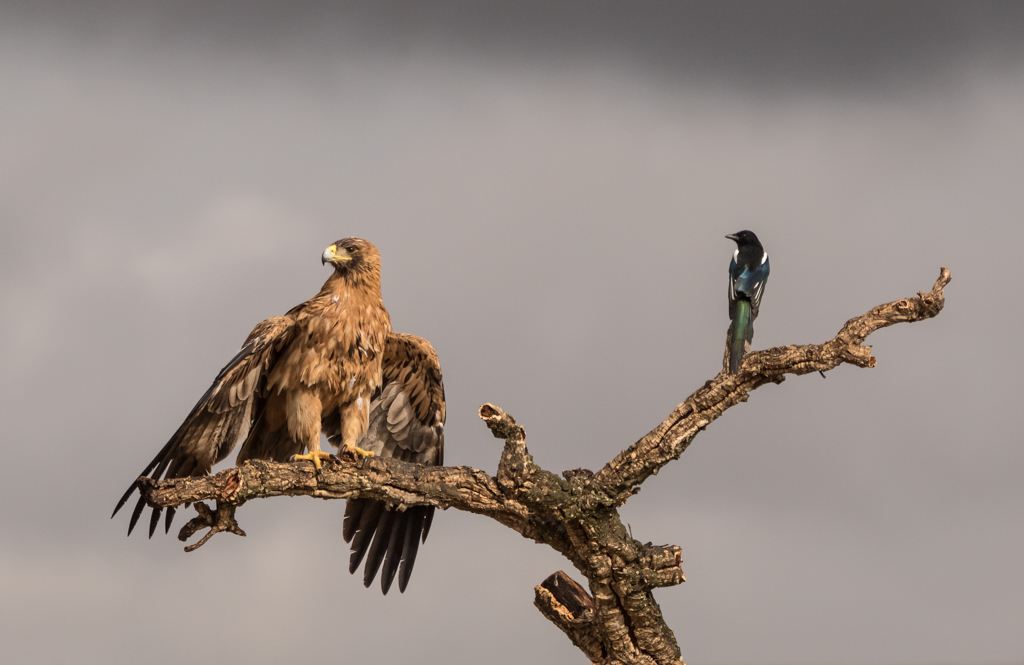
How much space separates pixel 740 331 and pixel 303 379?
2.06 m

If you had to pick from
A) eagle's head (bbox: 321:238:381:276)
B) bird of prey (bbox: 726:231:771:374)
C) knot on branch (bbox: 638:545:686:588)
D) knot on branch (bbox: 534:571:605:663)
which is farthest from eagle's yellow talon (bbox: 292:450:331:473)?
bird of prey (bbox: 726:231:771:374)

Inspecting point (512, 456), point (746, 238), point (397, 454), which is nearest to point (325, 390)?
point (397, 454)

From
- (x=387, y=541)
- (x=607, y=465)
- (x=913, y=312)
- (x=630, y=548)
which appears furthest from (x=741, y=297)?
(x=387, y=541)

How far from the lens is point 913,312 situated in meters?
3.36

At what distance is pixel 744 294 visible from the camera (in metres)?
3.72

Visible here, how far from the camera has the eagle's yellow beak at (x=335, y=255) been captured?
4031mm

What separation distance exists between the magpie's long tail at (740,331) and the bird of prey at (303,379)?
5.58 feet

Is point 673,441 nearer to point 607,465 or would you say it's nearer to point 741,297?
point 607,465

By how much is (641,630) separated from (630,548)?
442 mm

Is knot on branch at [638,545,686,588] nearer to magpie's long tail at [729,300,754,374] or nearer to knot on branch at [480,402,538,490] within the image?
knot on branch at [480,402,538,490]

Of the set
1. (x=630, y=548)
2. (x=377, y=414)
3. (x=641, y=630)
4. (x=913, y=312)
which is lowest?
(x=641, y=630)

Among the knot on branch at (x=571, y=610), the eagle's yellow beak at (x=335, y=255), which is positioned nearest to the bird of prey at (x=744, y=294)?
the knot on branch at (x=571, y=610)

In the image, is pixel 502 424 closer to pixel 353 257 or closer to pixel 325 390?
pixel 325 390

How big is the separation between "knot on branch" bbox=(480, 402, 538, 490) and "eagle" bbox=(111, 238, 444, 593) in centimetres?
73
